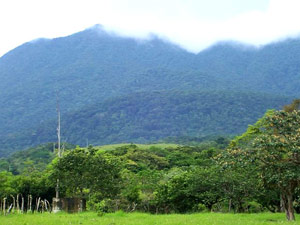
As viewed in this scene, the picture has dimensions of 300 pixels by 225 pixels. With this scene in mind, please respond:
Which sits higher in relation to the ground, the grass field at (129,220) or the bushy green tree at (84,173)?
the bushy green tree at (84,173)

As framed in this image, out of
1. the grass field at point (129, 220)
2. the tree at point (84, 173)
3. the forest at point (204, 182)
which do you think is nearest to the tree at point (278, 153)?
the forest at point (204, 182)

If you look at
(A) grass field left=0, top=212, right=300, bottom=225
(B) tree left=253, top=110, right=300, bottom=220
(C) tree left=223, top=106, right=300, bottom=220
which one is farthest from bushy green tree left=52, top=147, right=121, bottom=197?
(B) tree left=253, top=110, right=300, bottom=220

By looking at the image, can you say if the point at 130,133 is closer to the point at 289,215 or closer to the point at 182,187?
the point at 182,187

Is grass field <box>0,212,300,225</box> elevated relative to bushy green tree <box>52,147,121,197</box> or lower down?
lower down

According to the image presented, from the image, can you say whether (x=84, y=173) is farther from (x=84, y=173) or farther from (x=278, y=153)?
(x=278, y=153)

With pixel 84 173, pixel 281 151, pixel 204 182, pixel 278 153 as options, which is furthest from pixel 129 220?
pixel 84 173

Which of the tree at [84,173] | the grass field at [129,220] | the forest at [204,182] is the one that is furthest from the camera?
the tree at [84,173]

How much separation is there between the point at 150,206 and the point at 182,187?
21.1 feet

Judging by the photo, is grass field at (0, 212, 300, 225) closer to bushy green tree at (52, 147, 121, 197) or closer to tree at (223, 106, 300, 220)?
tree at (223, 106, 300, 220)

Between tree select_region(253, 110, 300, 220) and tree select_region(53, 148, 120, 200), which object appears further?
tree select_region(53, 148, 120, 200)

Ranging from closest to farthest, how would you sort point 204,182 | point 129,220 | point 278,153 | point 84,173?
point 278,153
point 129,220
point 204,182
point 84,173

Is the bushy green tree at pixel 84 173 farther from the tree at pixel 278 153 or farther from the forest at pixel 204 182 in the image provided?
the tree at pixel 278 153

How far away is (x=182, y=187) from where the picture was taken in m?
34.0

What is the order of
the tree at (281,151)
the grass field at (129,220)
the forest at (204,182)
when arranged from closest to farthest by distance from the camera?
the grass field at (129,220)
the tree at (281,151)
the forest at (204,182)
